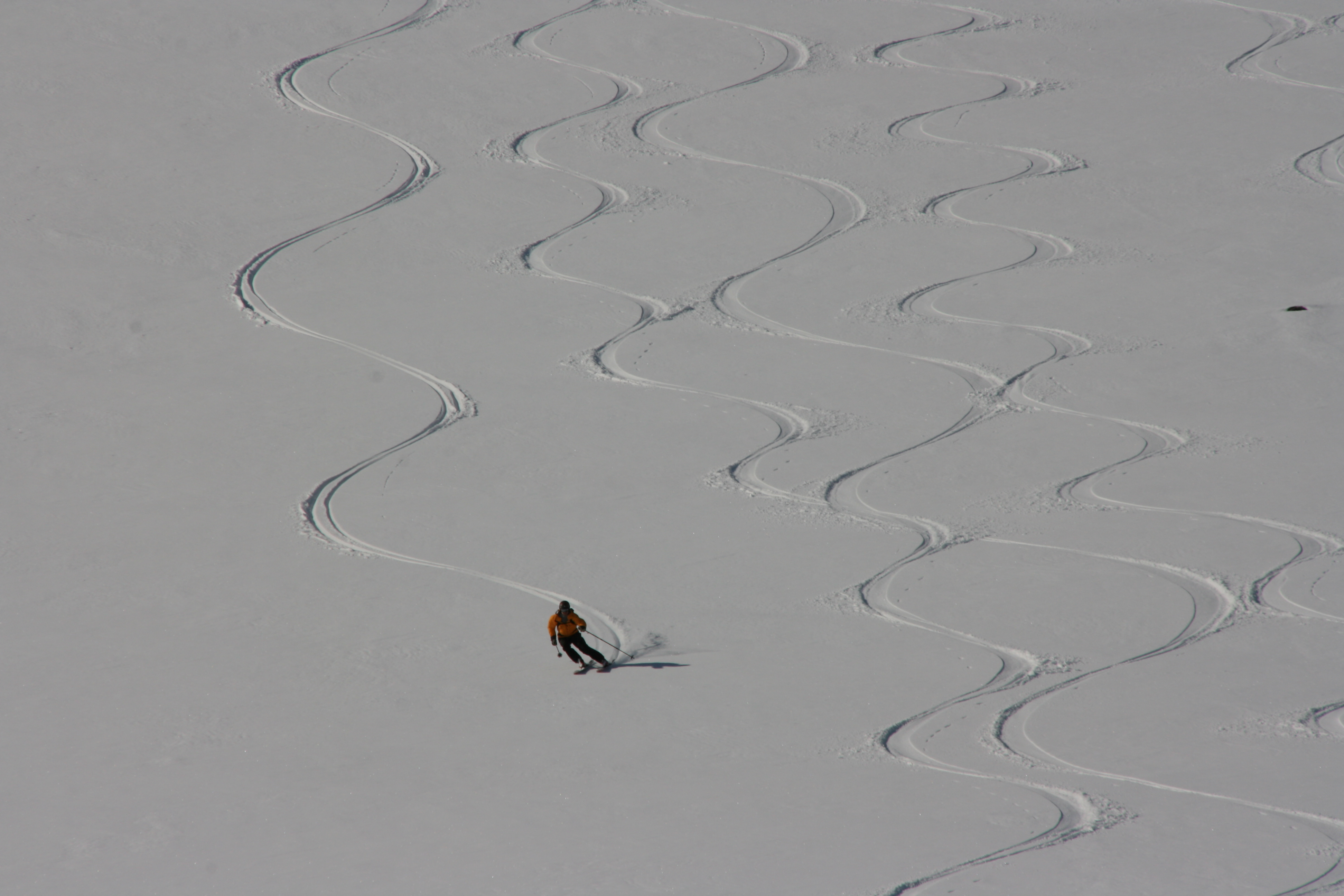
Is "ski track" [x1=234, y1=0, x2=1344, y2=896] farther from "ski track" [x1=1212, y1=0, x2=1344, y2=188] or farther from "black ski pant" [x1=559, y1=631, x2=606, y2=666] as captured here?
"black ski pant" [x1=559, y1=631, x2=606, y2=666]

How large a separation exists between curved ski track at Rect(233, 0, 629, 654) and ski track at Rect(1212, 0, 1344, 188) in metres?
10.7

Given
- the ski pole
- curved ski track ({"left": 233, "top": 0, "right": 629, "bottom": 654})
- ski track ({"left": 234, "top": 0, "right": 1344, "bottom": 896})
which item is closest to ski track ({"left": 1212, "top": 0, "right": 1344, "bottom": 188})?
ski track ({"left": 234, "top": 0, "right": 1344, "bottom": 896})

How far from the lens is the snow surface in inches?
299

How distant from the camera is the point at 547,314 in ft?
47.6

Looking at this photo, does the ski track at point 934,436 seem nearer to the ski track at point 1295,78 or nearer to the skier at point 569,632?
the ski track at point 1295,78

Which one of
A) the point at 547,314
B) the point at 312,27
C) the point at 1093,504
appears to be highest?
the point at 312,27

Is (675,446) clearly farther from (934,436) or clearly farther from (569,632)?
(569,632)

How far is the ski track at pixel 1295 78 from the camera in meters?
17.0

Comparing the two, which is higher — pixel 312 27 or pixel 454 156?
pixel 312 27

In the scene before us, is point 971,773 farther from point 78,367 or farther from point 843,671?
point 78,367

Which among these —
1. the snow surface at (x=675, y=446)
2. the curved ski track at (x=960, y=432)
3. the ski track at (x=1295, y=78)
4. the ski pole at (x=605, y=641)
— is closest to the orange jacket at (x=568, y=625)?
the snow surface at (x=675, y=446)

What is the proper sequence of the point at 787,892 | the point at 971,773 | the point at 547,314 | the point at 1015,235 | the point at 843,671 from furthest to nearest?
the point at 1015,235 → the point at 547,314 → the point at 843,671 → the point at 971,773 → the point at 787,892

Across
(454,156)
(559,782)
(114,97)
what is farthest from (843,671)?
(114,97)

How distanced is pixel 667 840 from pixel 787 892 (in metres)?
0.78
